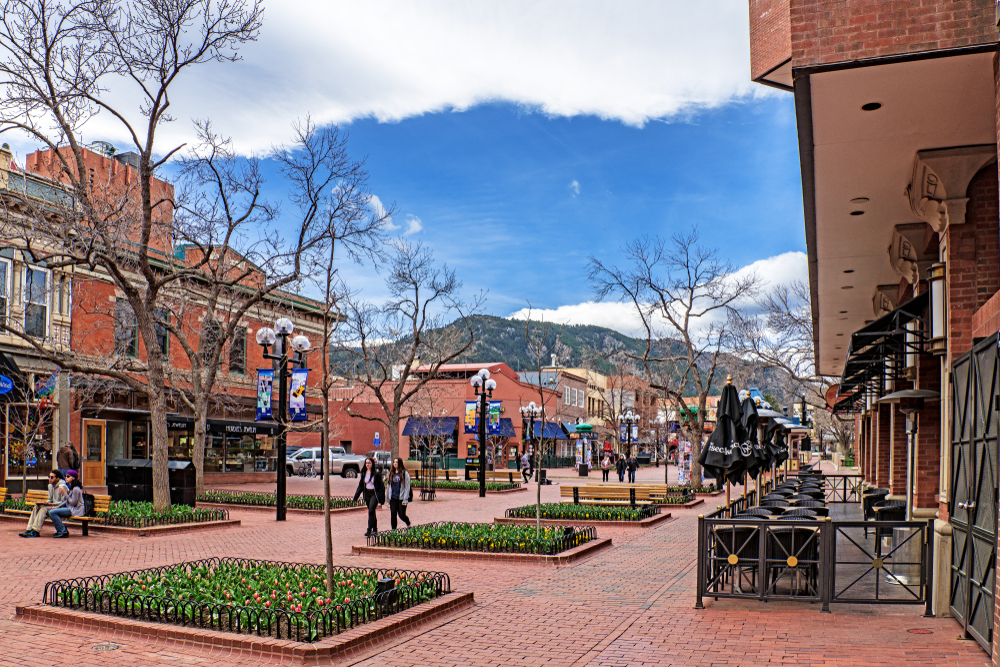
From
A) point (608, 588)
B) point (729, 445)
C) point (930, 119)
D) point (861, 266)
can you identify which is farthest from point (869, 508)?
point (930, 119)

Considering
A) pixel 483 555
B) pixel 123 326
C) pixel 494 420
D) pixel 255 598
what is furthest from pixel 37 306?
pixel 494 420

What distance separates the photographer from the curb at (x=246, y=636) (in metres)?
7.51

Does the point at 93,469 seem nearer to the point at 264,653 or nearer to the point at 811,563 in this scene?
the point at 264,653

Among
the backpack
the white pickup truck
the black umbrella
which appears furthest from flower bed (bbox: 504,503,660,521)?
the white pickup truck

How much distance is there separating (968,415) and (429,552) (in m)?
8.66

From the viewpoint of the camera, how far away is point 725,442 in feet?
38.2

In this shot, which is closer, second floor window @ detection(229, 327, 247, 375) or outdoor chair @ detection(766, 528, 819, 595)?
outdoor chair @ detection(766, 528, 819, 595)

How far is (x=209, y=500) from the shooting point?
24625mm

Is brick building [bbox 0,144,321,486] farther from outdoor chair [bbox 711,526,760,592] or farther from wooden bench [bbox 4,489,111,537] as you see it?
outdoor chair [bbox 711,526,760,592]

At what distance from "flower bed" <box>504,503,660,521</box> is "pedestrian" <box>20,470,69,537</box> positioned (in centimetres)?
967

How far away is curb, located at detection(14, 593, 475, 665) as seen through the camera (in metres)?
7.51

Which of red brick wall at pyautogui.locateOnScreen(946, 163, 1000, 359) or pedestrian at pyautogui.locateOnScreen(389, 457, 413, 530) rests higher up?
red brick wall at pyautogui.locateOnScreen(946, 163, 1000, 359)

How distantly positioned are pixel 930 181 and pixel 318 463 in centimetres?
3840

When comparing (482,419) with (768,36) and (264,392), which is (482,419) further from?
(768,36)
